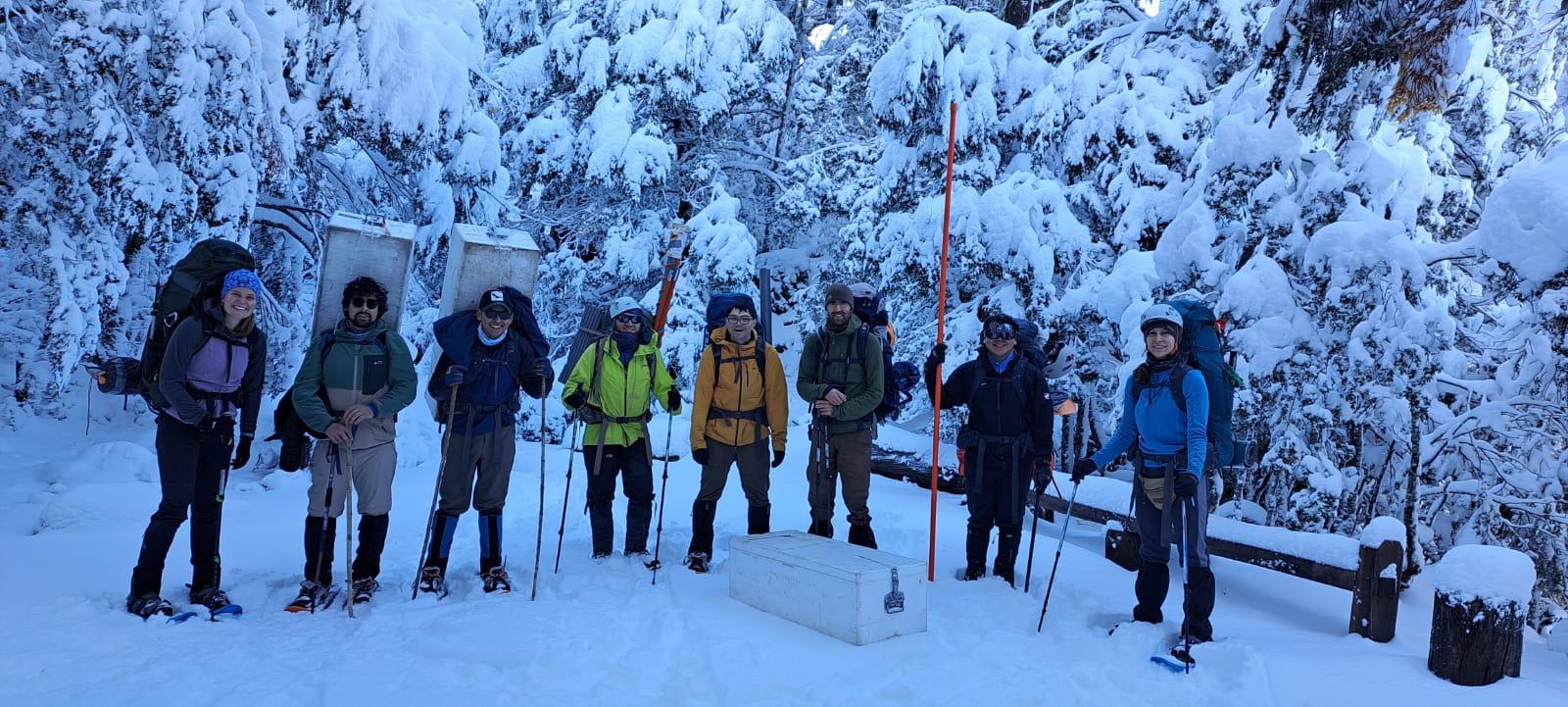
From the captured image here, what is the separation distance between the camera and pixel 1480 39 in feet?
26.0

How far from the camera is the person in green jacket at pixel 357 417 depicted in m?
5.00

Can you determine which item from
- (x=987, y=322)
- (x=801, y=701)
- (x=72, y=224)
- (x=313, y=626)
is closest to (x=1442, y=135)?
(x=987, y=322)

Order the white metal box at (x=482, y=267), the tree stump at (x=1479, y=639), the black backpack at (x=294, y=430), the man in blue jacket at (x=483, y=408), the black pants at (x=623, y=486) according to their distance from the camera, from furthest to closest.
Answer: the black pants at (x=623, y=486), the white metal box at (x=482, y=267), the man in blue jacket at (x=483, y=408), the black backpack at (x=294, y=430), the tree stump at (x=1479, y=639)

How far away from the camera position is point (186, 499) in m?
4.61

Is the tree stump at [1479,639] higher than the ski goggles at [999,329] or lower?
lower

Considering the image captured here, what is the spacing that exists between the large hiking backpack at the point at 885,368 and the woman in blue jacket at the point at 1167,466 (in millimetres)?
1585

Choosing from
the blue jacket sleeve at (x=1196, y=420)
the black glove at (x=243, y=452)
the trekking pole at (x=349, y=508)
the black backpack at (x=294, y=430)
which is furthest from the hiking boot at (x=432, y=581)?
the blue jacket sleeve at (x=1196, y=420)

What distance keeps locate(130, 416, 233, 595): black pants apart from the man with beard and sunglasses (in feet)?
14.5

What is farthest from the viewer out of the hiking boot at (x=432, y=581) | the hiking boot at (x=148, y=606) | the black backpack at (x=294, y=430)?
the hiking boot at (x=432, y=581)

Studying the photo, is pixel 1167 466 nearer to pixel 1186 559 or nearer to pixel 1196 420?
pixel 1196 420

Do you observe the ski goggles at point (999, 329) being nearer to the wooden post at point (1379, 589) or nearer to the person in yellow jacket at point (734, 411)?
the person in yellow jacket at point (734, 411)

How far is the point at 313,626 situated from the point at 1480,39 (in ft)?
34.2

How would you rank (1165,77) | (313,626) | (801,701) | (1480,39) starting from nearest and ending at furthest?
(801,701)
(313,626)
(1480,39)
(1165,77)

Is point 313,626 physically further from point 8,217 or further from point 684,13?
point 684,13
